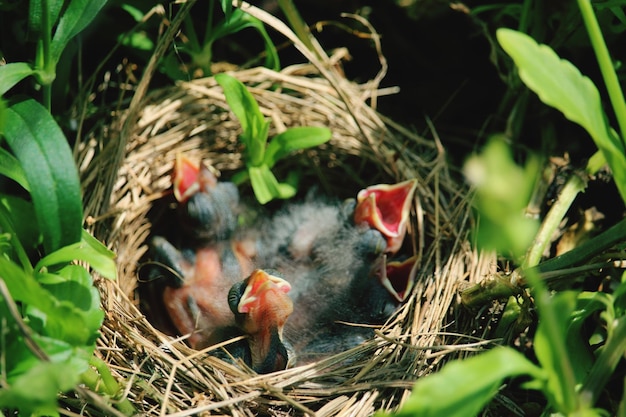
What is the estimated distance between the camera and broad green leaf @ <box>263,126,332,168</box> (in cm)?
151

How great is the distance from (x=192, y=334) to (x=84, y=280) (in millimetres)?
430

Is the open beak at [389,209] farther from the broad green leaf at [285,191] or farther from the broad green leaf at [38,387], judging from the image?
the broad green leaf at [38,387]

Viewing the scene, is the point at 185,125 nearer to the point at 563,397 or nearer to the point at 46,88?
the point at 46,88

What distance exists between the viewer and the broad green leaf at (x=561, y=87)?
0.88 meters

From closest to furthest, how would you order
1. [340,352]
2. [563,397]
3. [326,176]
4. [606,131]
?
[563,397] → [606,131] → [340,352] → [326,176]

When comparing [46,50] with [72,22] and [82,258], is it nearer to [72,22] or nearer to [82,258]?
[72,22]

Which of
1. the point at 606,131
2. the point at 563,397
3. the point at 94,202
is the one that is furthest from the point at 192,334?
the point at 606,131

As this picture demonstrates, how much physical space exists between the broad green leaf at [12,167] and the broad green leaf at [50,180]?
40mm

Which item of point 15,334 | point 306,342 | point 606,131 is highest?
point 606,131

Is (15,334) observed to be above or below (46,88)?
below

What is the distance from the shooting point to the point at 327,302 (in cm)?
151

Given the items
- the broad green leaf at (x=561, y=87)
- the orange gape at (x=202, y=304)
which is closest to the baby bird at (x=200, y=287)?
the orange gape at (x=202, y=304)

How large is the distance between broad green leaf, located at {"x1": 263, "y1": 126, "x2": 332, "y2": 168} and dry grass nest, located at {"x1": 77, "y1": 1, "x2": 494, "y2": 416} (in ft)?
0.34

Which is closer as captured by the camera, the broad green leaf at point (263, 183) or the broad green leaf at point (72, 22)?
the broad green leaf at point (72, 22)
